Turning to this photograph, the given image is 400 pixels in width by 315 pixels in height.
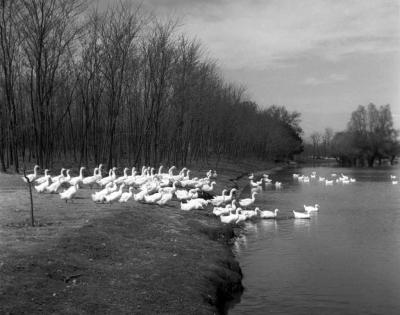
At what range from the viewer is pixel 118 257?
13742 millimetres

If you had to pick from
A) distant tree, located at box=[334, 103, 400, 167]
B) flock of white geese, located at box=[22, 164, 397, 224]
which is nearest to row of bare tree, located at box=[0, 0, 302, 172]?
flock of white geese, located at box=[22, 164, 397, 224]

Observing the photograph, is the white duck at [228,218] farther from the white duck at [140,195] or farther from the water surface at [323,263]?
the white duck at [140,195]

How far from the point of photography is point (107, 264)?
13023 millimetres

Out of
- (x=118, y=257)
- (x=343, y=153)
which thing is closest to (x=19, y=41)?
(x=118, y=257)

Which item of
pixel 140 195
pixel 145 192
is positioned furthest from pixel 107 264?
pixel 145 192

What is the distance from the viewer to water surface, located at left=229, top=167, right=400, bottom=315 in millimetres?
13453

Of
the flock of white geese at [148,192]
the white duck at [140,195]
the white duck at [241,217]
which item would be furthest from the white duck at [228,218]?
the white duck at [140,195]

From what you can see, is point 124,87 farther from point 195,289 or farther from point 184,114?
point 195,289

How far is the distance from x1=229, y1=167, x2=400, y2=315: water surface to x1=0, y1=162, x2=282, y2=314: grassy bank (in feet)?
3.36

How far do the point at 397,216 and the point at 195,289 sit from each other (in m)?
20.2

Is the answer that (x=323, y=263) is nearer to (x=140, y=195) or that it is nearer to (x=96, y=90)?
(x=140, y=195)

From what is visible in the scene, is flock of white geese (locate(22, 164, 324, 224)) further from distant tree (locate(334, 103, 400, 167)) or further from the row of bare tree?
distant tree (locate(334, 103, 400, 167))

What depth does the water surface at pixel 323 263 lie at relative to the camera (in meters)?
13.5

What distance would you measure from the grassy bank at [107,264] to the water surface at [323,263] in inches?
40.3
